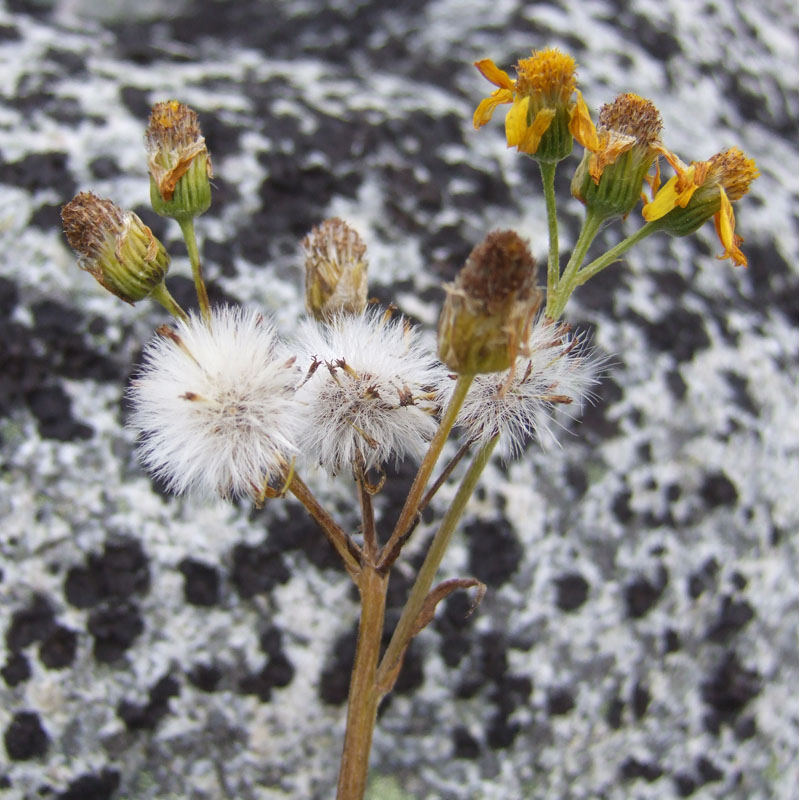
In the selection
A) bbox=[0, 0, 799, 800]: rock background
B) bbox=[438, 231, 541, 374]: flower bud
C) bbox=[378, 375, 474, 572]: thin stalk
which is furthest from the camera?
bbox=[0, 0, 799, 800]: rock background

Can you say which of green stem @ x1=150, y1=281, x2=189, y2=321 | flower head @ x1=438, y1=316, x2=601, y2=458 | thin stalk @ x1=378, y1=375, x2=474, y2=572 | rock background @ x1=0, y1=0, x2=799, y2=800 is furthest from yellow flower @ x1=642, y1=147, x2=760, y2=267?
rock background @ x1=0, y1=0, x2=799, y2=800

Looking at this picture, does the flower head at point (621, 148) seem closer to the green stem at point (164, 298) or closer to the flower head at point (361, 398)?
the flower head at point (361, 398)

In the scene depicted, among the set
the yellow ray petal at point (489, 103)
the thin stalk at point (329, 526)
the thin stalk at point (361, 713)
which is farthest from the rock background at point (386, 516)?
the yellow ray petal at point (489, 103)

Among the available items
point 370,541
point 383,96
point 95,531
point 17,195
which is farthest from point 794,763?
point 17,195

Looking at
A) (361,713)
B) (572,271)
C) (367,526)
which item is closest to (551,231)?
(572,271)

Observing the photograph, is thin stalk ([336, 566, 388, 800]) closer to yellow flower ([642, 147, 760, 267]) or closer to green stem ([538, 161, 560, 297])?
green stem ([538, 161, 560, 297])
